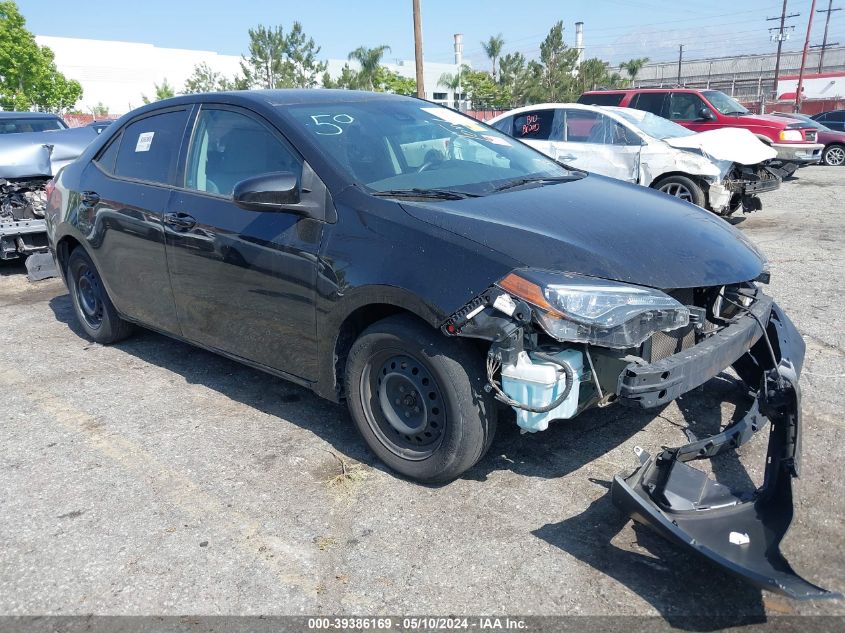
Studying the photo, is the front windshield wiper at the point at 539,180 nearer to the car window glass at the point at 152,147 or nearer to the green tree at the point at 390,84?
the car window glass at the point at 152,147

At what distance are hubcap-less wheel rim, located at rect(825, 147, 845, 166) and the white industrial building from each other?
4365 centimetres

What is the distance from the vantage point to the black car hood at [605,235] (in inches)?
111

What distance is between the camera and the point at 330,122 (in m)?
3.69

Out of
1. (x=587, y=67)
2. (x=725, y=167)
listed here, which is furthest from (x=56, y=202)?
(x=587, y=67)

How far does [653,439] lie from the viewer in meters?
3.64

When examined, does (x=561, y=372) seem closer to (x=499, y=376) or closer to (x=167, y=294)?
(x=499, y=376)

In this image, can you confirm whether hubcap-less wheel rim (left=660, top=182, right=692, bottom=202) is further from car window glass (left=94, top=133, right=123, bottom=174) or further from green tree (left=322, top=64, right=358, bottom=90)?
green tree (left=322, top=64, right=358, bottom=90)

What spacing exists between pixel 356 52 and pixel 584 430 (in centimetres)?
4785

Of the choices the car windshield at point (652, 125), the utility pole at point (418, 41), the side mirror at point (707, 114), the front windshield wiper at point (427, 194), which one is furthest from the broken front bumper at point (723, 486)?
the utility pole at point (418, 41)

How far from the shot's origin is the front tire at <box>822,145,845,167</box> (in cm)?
1950

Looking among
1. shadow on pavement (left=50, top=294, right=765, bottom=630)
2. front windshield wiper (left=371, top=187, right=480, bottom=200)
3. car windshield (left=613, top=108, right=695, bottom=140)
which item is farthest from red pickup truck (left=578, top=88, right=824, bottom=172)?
front windshield wiper (left=371, top=187, right=480, bottom=200)

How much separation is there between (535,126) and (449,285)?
833 cm

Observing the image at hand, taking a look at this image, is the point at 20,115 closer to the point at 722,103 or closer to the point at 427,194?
the point at 427,194

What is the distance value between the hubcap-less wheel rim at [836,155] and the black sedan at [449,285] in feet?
62.2
